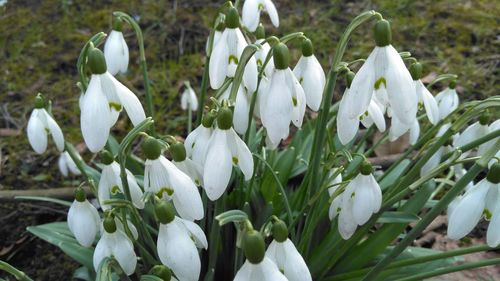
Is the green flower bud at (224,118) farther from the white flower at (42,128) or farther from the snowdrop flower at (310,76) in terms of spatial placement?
the white flower at (42,128)

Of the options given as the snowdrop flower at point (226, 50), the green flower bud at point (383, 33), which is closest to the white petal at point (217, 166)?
the snowdrop flower at point (226, 50)

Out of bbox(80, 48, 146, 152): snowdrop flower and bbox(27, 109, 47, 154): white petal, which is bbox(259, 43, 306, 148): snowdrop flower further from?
bbox(27, 109, 47, 154): white petal

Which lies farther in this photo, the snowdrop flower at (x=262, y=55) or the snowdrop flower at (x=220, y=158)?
the snowdrop flower at (x=262, y=55)

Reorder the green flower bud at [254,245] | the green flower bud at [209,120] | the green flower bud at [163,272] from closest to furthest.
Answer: the green flower bud at [254,245] → the green flower bud at [163,272] → the green flower bud at [209,120]

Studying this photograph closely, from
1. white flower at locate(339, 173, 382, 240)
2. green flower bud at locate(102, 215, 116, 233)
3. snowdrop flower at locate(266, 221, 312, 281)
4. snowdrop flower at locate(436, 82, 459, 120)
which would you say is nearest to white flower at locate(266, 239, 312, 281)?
snowdrop flower at locate(266, 221, 312, 281)

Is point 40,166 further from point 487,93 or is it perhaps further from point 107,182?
point 487,93

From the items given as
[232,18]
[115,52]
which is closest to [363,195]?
[232,18]

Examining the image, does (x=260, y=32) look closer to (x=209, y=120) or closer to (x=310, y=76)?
(x=310, y=76)
